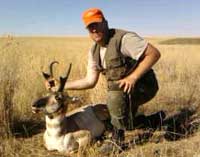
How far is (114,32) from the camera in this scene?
5738 mm

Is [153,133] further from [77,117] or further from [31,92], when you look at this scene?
[31,92]

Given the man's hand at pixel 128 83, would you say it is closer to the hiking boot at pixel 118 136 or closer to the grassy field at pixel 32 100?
the hiking boot at pixel 118 136

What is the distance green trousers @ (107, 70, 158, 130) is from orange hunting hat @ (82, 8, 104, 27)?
0.84 meters

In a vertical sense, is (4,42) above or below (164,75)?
above

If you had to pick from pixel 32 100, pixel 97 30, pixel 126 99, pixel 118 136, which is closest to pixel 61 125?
pixel 118 136

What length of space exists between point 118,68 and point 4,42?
2021mm

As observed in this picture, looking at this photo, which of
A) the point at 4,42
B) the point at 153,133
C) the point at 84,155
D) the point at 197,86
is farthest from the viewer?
the point at 197,86

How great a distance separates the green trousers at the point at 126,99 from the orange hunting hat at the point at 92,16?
2.76ft

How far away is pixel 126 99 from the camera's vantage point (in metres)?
5.59

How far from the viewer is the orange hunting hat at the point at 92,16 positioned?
18.3 feet

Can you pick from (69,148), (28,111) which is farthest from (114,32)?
(28,111)

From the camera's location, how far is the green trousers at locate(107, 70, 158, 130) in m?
5.52

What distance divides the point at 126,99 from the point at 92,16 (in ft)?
3.83

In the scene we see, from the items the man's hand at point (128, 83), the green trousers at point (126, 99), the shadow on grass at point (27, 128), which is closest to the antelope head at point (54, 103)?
the green trousers at point (126, 99)
